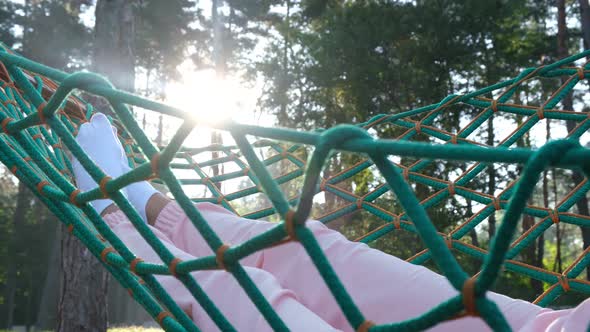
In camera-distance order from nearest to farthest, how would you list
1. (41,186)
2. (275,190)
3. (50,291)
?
(275,190) → (41,186) → (50,291)

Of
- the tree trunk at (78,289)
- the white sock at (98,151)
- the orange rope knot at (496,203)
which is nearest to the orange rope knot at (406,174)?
the orange rope knot at (496,203)

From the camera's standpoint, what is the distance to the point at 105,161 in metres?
1.17

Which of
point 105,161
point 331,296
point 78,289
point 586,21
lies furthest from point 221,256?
point 586,21

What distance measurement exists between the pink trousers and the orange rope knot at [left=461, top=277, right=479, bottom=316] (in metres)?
0.30

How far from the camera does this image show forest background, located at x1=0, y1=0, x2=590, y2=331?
6.70 meters

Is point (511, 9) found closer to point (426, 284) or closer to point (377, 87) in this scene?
point (377, 87)

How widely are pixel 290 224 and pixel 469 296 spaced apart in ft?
0.50

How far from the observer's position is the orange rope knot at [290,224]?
1.47 ft

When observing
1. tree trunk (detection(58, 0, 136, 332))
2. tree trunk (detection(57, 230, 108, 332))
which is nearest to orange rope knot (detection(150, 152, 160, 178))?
tree trunk (detection(58, 0, 136, 332))

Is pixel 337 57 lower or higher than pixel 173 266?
higher

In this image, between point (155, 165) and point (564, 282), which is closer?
point (155, 165)

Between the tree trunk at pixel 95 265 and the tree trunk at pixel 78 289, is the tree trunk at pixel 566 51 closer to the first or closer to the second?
the tree trunk at pixel 95 265

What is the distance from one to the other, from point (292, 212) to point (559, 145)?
206 millimetres

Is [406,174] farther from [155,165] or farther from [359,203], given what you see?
[155,165]
